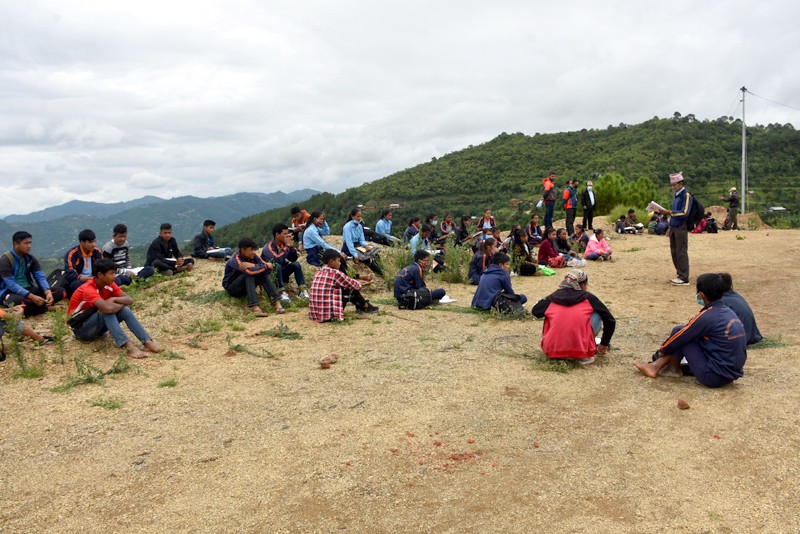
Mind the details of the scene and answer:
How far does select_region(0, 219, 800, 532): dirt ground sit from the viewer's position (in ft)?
9.91

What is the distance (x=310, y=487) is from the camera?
10.9ft

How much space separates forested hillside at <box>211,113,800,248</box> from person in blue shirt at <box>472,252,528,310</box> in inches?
798

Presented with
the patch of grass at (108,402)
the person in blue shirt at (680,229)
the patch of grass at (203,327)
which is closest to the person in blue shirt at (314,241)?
the patch of grass at (203,327)

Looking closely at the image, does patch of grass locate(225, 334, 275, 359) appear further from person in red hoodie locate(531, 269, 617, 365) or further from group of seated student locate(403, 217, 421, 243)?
group of seated student locate(403, 217, 421, 243)

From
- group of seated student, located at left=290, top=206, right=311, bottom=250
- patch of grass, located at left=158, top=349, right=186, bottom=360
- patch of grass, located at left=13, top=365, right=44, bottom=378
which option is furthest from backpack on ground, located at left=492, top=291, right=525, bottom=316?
group of seated student, located at left=290, top=206, right=311, bottom=250

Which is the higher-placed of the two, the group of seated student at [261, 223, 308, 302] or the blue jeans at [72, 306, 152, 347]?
the group of seated student at [261, 223, 308, 302]

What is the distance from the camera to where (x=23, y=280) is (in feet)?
23.0

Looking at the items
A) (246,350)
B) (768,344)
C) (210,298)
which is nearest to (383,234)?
(210,298)

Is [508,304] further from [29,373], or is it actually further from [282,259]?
[29,373]

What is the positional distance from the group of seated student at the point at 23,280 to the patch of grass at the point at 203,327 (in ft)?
6.12

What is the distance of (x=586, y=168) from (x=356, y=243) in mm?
28904

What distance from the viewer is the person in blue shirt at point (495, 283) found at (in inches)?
294

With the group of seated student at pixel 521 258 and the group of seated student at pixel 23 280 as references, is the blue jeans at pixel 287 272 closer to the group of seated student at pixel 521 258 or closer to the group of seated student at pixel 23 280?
the group of seated student at pixel 23 280

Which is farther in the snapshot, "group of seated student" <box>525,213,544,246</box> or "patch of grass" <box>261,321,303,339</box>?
"group of seated student" <box>525,213,544,246</box>
